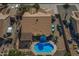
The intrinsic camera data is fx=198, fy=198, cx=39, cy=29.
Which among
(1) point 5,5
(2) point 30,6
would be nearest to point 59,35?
(2) point 30,6

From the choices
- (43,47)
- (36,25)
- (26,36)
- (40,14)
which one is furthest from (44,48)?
(40,14)

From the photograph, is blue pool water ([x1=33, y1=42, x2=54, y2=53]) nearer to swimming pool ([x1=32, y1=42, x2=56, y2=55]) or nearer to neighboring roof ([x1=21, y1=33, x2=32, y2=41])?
swimming pool ([x1=32, y1=42, x2=56, y2=55])

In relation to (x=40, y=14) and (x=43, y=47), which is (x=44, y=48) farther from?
(x=40, y=14)

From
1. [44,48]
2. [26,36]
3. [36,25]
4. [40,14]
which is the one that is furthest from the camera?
[40,14]

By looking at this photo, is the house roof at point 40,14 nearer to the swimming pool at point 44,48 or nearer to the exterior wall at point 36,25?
the exterior wall at point 36,25

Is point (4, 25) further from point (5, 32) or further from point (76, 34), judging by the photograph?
point (76, 34)

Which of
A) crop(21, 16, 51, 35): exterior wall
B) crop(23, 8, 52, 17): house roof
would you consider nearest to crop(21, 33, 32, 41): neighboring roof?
crop(21, 16, 51, 35): exterior wall
